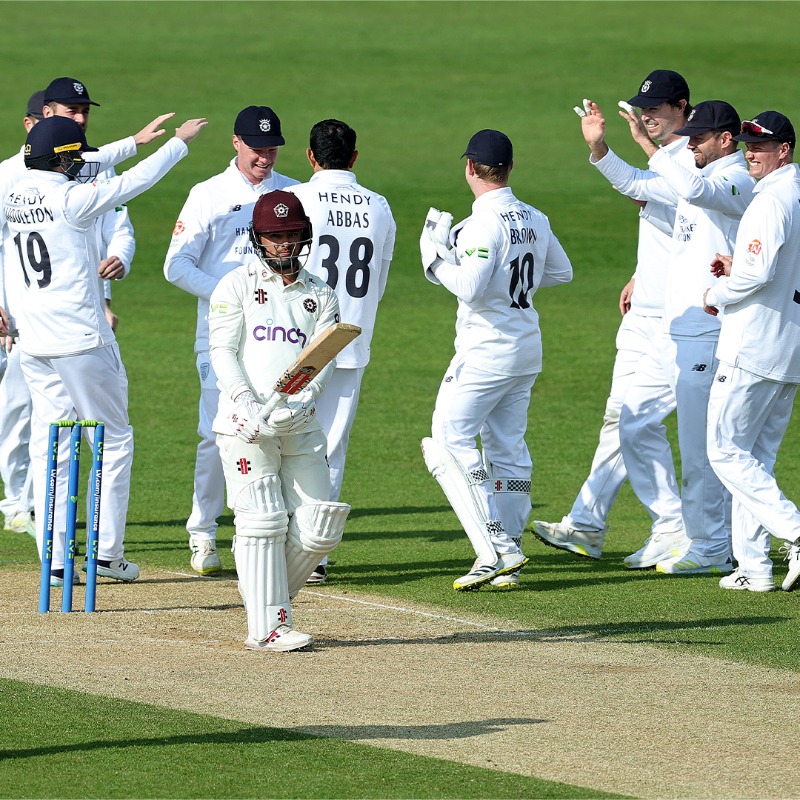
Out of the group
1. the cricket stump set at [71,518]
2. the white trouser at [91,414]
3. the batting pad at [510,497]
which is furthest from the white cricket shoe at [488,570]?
the cricket stump set at [71,518]

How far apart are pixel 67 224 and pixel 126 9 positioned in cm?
4395

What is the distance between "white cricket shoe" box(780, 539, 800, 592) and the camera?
8.59 metres

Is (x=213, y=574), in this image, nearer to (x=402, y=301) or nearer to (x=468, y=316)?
(x=468, y=316)

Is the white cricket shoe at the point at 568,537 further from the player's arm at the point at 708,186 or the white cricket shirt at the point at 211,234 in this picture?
the white cricket shirt at the point at 211,234

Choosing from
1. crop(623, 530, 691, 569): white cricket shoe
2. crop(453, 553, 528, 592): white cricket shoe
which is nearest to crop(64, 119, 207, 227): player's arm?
crop(453, 553, 528, 592): white cricket shoe

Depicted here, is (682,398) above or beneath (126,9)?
beneath

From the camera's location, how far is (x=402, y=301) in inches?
902

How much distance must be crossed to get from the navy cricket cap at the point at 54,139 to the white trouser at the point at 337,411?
1.97 m

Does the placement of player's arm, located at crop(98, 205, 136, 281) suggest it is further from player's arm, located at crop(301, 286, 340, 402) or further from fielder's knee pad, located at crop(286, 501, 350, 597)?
fielder's knee pad, located at crop(286, 501, 350, 597)

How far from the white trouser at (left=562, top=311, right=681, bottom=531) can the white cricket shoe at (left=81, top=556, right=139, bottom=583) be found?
2.73 m

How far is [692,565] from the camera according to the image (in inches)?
374

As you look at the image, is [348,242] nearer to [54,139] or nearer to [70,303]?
[70,303]

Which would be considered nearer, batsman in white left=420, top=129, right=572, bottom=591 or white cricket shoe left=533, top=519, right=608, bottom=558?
batsman in white left=420, top=129, right=572, bottom=591

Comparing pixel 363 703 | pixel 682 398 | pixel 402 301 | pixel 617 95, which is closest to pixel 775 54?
pixel 617 95
